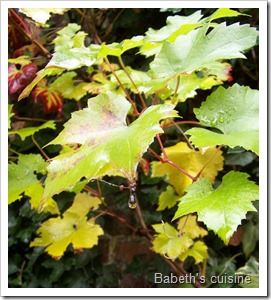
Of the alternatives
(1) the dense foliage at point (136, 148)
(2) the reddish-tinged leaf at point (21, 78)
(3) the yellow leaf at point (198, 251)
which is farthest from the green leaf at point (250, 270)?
(2) the reddish-tinged leaf at point (21, 78)

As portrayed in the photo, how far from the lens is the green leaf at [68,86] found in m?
1.16

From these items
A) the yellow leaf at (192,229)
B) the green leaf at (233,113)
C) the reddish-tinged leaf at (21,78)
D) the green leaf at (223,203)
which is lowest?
the yellow leaf at (192,229)

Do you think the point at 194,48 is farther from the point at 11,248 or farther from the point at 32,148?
the point at 11,248

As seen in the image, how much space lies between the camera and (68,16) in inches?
53.3

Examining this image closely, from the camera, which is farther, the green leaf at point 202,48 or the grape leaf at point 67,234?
the grape leaf at point 67,234

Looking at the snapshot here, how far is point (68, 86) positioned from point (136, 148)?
733 mm

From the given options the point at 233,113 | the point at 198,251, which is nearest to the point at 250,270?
the point at 198,251

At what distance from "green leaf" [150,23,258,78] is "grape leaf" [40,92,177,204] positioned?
11cm

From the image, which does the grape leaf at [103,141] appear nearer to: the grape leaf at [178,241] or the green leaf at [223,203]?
the green leaf at [223,203]

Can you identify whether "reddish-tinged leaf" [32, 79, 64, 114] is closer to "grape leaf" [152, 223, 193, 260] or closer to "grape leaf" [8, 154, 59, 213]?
"grape leaf" [8, 154, 59, 213]

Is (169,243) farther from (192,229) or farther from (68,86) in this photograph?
(68,86)

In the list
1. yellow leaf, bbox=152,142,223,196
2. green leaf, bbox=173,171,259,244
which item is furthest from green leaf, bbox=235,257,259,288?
green leaf, bbox=173,171,259,244

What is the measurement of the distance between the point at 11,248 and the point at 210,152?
2.85 feet

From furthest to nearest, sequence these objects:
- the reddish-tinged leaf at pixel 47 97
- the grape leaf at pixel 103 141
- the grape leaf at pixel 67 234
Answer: the reddish-tinged leaf at pixel 47 97 < the grape leaf at pixel 67 234 < the grape leaf at pixel 103 141
